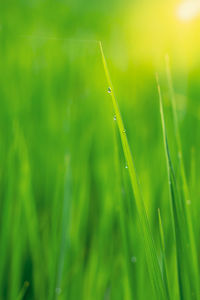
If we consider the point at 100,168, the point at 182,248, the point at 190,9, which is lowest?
the point at 182,248

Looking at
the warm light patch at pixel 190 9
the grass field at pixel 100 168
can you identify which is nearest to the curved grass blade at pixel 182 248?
the grass field at pixel 100 168

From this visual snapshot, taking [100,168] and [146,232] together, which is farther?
[100,168]

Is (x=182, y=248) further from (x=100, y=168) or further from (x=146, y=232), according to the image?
(x=100, y=168)

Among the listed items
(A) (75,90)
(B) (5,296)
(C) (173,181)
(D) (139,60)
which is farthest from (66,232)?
(D) (139,60)

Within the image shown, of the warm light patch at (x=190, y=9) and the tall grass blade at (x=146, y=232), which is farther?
the warm light patch at (x=190, y=9)

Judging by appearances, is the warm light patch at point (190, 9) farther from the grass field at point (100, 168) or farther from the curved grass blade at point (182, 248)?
the curved grass blade at point (182, 248)

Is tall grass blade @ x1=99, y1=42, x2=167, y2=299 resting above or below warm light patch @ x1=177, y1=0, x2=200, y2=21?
below

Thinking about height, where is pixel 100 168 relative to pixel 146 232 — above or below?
above

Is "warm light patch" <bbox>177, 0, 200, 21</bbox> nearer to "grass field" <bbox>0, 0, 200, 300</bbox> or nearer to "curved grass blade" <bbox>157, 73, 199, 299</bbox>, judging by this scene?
"grass field" <bbox>0, 0, 200, 300</bbox>

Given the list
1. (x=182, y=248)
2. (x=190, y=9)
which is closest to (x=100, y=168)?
(x=190, y=9)

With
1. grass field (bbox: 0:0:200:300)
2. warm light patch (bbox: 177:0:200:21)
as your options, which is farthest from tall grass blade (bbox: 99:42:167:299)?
warm light patch (bbox: 177:0:200:21)
